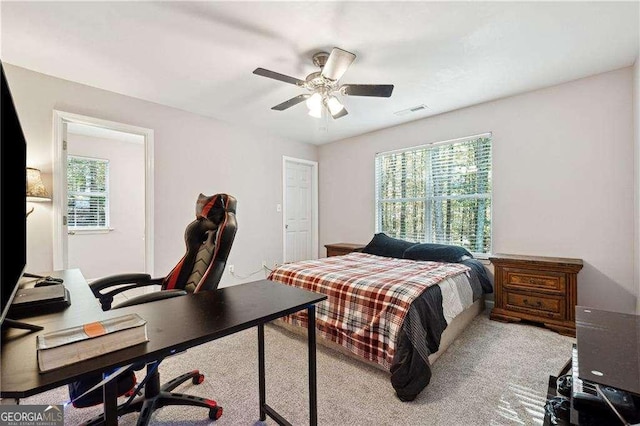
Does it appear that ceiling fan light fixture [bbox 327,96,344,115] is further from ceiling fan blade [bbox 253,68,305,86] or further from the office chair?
the office chair

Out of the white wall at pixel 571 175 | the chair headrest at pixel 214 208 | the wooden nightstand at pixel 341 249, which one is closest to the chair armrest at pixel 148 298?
the chair headrest at pixel 214 208

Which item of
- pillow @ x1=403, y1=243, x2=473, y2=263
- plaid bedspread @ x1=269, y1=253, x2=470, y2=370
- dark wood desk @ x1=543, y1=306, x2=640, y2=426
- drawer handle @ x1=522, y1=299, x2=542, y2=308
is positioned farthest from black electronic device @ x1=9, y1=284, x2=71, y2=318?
drawer handle @ x1=522, y1=299, x2=542, y2=308

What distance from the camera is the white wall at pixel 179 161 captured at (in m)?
2.73

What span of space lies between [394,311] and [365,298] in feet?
0.86

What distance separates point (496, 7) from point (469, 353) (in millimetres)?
2631

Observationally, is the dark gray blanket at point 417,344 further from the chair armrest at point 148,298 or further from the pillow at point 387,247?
the pillow at point 387,247

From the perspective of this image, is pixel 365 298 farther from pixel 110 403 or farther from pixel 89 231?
pixel 89 231

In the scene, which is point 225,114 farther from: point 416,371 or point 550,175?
point 550,175

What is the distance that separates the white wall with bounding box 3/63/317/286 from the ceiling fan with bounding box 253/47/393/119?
170 cm

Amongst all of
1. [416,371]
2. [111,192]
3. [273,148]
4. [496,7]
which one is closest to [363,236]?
[273,148]

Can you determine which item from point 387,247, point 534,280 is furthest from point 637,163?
point 387,247

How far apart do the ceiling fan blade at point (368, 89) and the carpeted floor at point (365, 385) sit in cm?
224

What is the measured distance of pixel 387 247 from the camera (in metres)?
3.89

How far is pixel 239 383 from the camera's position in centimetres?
195
